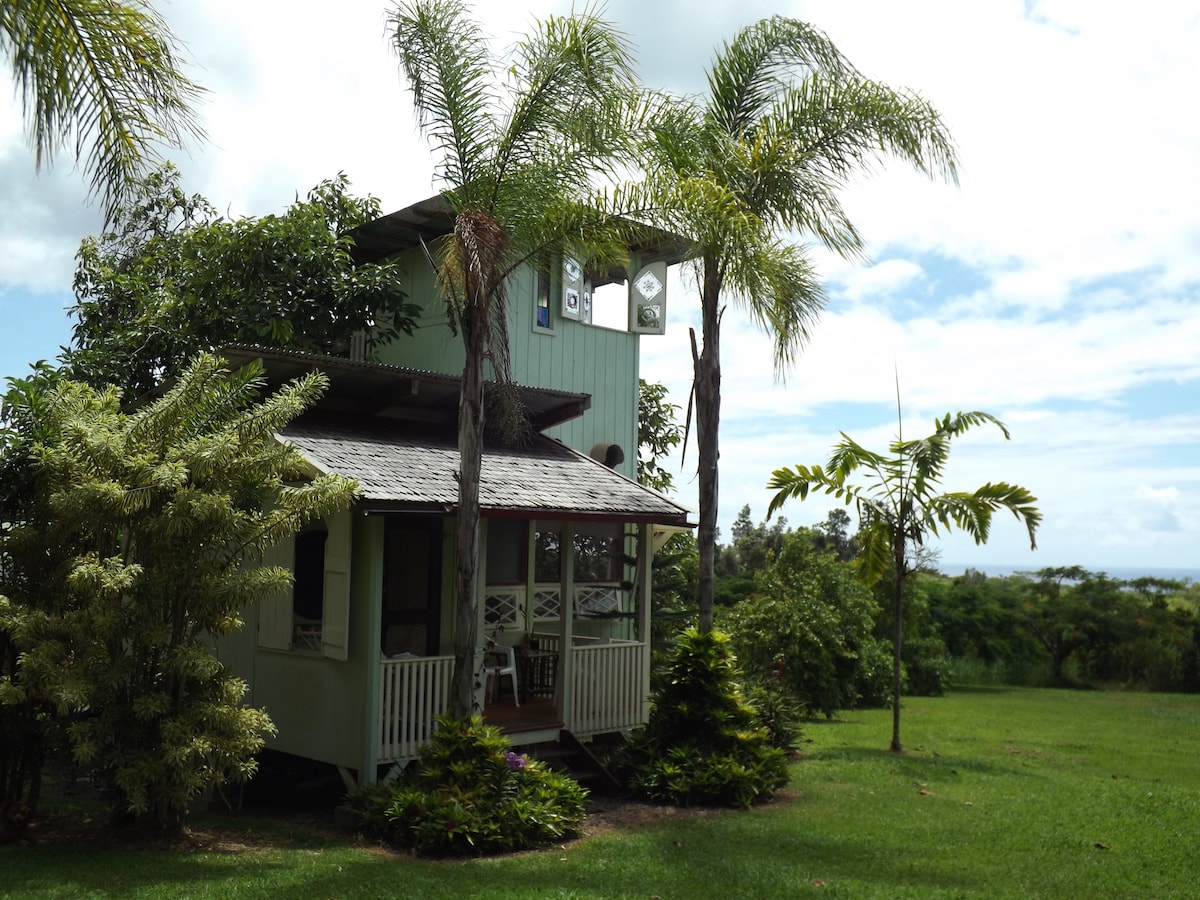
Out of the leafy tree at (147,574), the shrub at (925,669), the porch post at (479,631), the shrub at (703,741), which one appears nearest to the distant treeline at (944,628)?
the shrub at (925,669)

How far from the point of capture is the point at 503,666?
12969 millimetres

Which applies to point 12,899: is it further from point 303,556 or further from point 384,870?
point 303,556

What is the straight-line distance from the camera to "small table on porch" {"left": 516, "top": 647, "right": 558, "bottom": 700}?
13.1 m

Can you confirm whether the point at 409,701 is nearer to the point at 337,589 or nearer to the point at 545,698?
the point at 337,589

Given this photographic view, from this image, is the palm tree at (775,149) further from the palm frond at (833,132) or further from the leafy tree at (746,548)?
the leafy tree at (746,548)

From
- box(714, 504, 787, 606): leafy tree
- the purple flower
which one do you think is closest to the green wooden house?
the purple flower

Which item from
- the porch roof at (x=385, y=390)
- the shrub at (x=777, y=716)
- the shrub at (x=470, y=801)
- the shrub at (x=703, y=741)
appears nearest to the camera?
the shrub at (x=470, y=801)

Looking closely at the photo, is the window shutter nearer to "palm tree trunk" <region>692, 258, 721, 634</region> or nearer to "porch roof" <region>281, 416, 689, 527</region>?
"porch roof" <region>281, 416, 689, 527</region>

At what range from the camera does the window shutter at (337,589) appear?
10.6m

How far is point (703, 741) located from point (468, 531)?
3.84 meters

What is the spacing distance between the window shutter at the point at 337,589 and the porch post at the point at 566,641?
2675 mm

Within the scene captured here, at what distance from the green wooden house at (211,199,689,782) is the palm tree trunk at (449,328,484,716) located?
49 cm

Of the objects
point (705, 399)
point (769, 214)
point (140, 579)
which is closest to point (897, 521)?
point (705, 399)

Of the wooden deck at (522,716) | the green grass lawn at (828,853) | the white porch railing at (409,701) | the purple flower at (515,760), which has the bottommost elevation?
the green grass lawn at (828,853)
